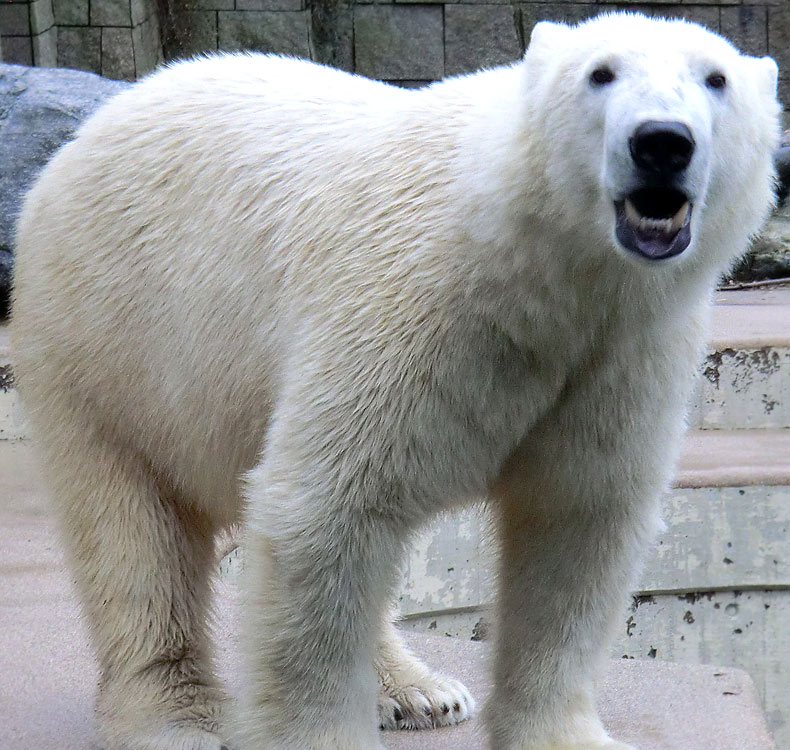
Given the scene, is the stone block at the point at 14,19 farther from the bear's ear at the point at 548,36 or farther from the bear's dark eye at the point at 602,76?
the bear's dark eye at the point at 602,76

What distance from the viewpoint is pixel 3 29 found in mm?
6574

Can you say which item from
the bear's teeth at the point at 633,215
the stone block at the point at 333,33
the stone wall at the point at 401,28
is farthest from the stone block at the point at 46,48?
the bear's teeth at the point at 633,215

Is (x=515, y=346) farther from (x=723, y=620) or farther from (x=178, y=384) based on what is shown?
(x=723, y=620)

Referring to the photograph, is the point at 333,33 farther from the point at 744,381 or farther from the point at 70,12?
the point at 744,381

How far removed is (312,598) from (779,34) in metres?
6.55

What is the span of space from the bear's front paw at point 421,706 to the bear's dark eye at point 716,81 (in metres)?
1.32

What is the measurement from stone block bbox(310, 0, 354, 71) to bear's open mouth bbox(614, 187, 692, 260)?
610 centimetres

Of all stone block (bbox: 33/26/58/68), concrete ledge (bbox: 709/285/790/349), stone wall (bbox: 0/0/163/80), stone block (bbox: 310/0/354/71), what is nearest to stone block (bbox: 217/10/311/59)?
stone block (bbox: 310/0/354/71)

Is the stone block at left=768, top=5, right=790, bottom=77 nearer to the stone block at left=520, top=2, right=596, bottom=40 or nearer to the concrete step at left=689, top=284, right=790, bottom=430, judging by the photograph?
the stone block at left=520, top=2, right=596, bottom=40

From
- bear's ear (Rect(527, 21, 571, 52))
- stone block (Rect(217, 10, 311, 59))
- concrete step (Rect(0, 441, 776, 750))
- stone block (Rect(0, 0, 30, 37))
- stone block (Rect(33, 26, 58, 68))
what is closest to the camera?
bear's ear (Rect(527, 21, 571, 52))

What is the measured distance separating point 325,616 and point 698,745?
944 millimetres

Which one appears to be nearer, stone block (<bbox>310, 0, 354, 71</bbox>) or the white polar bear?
the white polar bear

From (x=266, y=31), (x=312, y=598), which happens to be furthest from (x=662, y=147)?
(x=266, y=31)

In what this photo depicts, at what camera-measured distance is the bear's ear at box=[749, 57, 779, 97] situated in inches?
71.1
